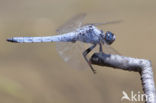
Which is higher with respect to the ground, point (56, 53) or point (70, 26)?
point (70, 26)

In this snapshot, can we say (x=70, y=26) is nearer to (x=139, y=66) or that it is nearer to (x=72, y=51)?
(x=72, y=51)

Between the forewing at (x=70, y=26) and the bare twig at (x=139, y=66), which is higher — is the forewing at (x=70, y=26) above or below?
above

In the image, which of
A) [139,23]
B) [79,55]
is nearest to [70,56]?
[79,55]

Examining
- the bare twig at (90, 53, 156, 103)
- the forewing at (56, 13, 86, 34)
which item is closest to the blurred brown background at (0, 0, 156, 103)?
the forewing at (56, 13, 86, 34)

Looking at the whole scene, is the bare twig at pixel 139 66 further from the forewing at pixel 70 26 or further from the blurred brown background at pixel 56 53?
the blurred brown background at pixel 56 53

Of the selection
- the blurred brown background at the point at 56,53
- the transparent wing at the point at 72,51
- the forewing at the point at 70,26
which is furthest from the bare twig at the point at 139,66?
the blurred brown background at the point at 56,53

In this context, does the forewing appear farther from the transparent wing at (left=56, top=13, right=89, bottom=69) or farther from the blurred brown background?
the blurred brown background

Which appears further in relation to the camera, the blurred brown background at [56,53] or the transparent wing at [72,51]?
the blurred brown background at [56,53]

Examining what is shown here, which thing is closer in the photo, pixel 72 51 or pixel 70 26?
pixel 72 51

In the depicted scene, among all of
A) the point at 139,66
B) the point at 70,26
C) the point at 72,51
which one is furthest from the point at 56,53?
the point at 139,66
